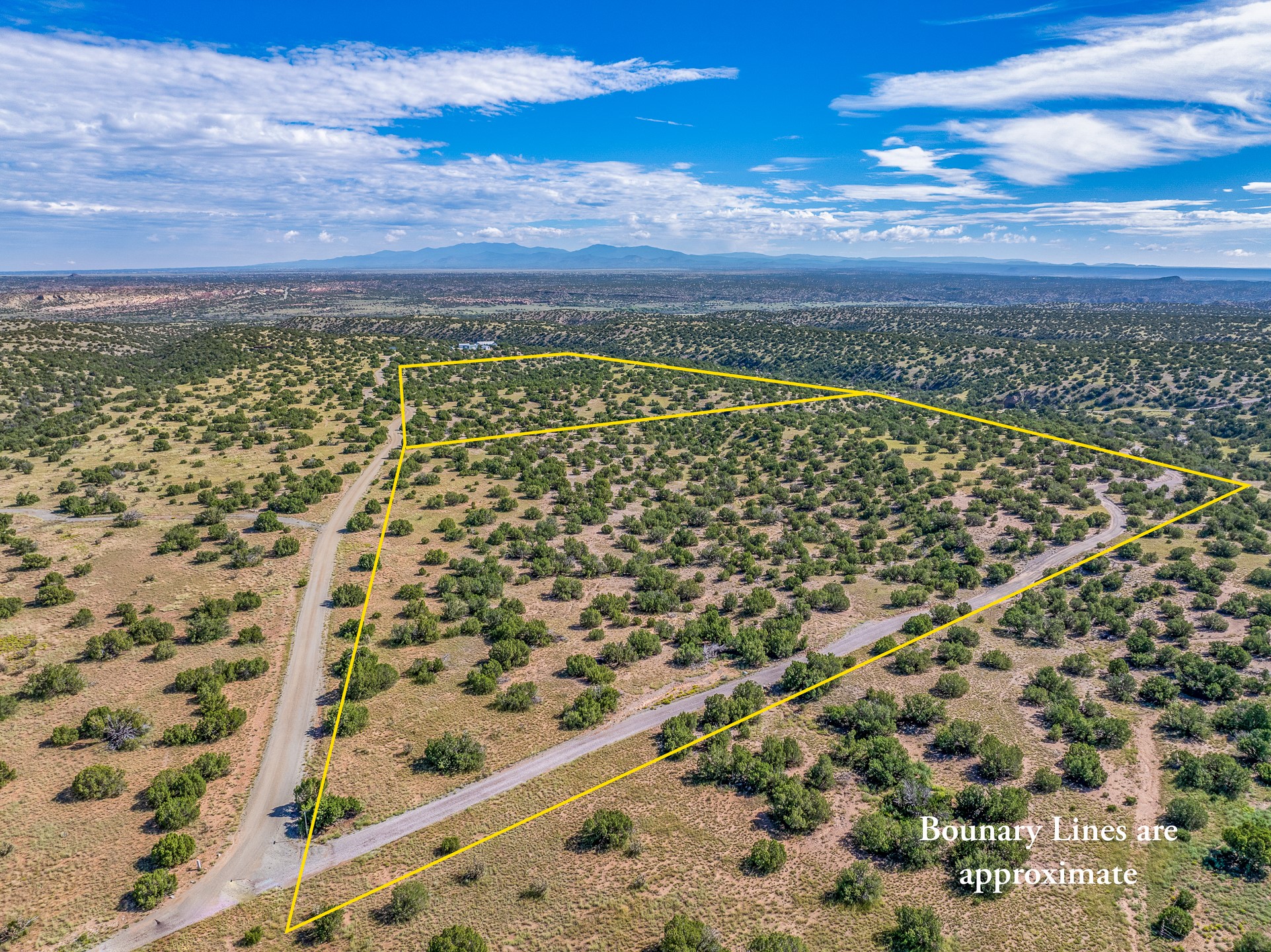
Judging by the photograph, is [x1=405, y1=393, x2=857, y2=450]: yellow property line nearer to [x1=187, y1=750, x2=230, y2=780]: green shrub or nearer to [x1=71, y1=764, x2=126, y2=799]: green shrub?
[x1=187, y1=750, x2=230, y2=780]: green shrub

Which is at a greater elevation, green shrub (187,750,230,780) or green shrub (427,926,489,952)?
green shrub (187,750,230,780)

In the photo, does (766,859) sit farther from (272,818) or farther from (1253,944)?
(272,818)

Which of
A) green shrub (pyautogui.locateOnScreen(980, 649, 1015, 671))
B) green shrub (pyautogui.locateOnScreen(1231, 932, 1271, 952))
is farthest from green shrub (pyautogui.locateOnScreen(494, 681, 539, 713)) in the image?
green shrub (pyautogui.locateOnScreen(1231, 932, 1271, 952))

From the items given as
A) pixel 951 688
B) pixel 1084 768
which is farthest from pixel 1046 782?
pixel 951 688

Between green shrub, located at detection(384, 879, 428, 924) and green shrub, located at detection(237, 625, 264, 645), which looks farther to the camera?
green shrub, located at detection(237, 625, 264, 645)

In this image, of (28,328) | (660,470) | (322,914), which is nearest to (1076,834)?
(322,914)

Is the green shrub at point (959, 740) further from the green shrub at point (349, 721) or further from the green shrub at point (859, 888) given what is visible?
the green shrub at point (349, 721)

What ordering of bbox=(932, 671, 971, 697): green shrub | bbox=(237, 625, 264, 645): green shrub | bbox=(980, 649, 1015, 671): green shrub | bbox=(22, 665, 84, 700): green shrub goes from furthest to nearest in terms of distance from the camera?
bbox=(980, 649, 1015, 671): green shrub → bbox=(237, 625, 264, 645): green shrub → bbox=(932, 671, 971, 697): green shrub → bbox=(22, 665, 84, 700): green shrub
